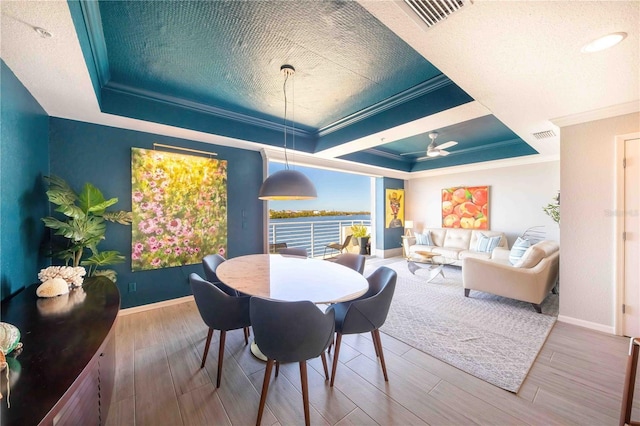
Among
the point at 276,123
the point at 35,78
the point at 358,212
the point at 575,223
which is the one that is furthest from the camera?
the point at 358,212

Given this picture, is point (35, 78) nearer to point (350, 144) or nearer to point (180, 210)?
point (180, 210)

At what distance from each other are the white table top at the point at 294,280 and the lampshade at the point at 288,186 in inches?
29.6

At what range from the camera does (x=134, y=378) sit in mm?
1895

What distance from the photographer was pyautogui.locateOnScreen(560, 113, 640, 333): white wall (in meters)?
2.54

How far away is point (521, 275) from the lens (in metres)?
3.08

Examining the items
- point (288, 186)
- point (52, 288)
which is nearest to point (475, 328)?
point (288, 186)

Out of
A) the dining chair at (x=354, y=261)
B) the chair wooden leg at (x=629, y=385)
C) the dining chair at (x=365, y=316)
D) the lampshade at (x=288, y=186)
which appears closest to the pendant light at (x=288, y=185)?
the lampshade at (x=288, y=186)

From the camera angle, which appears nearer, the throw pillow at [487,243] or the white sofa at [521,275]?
the white sofa at [521,275]

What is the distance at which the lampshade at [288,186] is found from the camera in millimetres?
2380

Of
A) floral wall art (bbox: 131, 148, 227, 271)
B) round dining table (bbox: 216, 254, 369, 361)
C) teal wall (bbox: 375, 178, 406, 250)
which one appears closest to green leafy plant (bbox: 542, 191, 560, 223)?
teal wall (bbox: 375, 178, 406, 250)

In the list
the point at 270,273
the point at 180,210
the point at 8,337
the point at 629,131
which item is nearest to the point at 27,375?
the point at 8,337

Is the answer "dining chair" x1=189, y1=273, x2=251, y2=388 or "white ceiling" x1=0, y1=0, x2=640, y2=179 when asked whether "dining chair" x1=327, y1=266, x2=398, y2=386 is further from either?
"white ceiling" x1=0, y1=0, x2=640, y2=179

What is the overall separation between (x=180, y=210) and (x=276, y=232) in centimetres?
258

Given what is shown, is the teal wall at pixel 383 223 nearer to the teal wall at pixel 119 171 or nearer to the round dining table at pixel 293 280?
the teal wall at pixel 119 171
